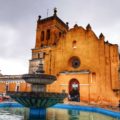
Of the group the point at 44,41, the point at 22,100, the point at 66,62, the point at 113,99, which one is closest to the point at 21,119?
the point at 22,100

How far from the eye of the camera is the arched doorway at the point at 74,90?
105 feet

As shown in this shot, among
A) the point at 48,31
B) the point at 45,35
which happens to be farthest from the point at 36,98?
the point at 48,31

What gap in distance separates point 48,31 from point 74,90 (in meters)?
14.9

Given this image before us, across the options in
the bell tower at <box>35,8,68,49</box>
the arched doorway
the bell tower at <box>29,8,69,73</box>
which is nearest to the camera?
the arched doorway

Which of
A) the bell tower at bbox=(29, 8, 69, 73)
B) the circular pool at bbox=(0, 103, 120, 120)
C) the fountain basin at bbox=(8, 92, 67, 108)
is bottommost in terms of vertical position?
the circular pool at bbox=(0, 103, 120, 120)

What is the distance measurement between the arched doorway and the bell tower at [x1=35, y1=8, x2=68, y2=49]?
11161mm

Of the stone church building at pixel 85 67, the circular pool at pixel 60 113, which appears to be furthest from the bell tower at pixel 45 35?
the circular pool at pixel 60 113

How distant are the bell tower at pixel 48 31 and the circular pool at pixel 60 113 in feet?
59.9

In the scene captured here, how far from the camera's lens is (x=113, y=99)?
29.5 m

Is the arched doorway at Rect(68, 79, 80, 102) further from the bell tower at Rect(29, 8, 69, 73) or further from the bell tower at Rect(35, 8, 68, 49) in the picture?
the bell tower at Rect(35, 8, 68, 49)

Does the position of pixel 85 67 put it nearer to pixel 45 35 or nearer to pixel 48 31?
pixel 45 35

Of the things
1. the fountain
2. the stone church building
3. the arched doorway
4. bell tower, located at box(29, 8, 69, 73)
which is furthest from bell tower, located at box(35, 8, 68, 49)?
the fountain

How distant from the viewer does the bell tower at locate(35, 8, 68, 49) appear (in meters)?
41.9

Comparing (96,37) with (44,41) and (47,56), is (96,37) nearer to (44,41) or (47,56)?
(47,56)
